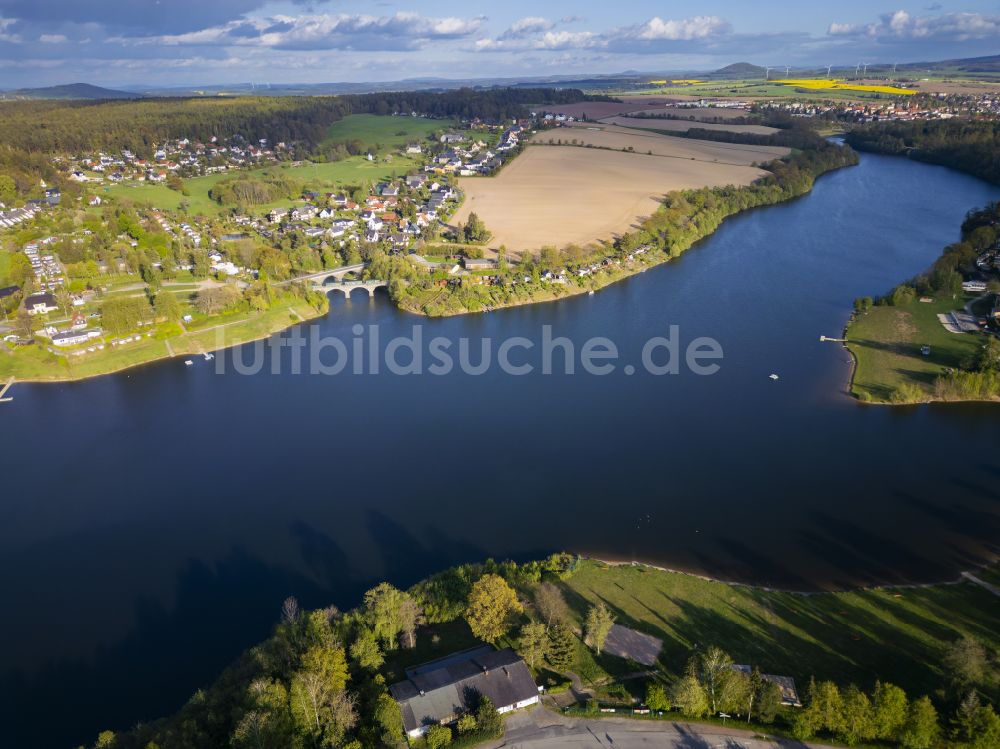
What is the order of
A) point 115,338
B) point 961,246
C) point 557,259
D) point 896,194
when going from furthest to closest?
point 896,194
point 557,259
point 961,246
point 115,338

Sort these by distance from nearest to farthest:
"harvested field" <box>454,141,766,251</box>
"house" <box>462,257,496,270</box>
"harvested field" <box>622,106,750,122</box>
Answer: "house" <box>462,257,496,270</box>, "harvested field" <box>454,141,766,251</box>, "harvested field" <box>622,106,750,122</box>

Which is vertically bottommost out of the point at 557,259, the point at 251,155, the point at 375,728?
the point at 375,728

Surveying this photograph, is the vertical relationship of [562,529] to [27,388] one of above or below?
below

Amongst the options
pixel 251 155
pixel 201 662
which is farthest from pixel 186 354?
pixel 251 155

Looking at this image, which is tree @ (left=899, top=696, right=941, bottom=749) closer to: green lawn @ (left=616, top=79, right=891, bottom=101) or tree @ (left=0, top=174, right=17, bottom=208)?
tree @ (left=0, top=174, right=17, bottom=208)

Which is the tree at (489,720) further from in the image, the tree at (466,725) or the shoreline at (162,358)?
the shoreline at (162,358)

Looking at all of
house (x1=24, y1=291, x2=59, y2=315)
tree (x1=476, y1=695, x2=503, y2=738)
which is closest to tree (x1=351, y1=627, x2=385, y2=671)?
tree (x1=476, y1=695, x2=503, y2=738)

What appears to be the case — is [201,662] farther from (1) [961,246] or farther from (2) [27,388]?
(1) [961,246]
